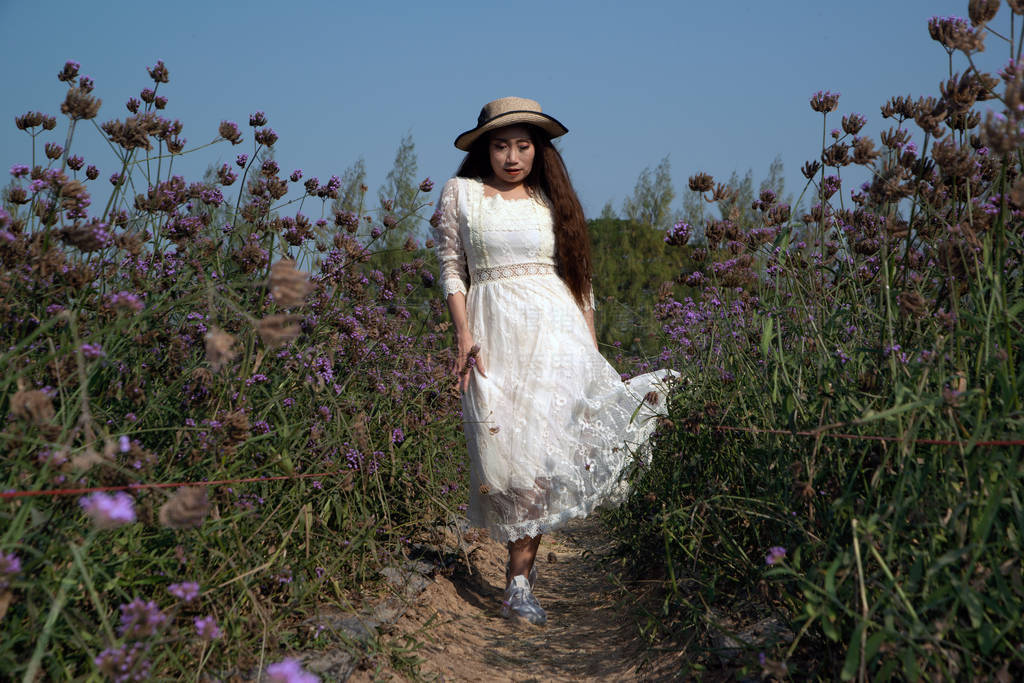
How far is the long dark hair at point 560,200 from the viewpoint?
3807mm

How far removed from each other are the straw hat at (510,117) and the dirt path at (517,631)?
1.90 metres

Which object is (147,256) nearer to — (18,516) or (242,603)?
(242,603)

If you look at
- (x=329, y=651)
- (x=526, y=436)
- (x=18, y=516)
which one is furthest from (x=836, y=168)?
(x=18, y=516)

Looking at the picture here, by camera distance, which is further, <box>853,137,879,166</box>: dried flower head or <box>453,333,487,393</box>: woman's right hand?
<box>453,333,487,393</box>: woman's right hand

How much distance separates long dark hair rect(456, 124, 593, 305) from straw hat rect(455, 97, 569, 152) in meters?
0.08

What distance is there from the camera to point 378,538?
3.29 m

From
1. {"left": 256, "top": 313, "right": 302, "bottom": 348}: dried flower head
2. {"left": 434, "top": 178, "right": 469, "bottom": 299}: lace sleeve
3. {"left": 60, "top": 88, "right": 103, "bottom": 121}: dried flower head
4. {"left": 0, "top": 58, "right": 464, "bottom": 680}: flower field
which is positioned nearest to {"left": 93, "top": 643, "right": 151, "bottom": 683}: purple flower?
{"left": 0, "top": 58, "right": 464, "bottom": 680}: flower field

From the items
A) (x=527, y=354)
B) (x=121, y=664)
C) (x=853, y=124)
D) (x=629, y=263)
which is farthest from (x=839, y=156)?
(x=629, y=263)

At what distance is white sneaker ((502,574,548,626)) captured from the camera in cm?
334

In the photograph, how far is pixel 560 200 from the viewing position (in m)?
3.86

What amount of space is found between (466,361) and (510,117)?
1.09 metres

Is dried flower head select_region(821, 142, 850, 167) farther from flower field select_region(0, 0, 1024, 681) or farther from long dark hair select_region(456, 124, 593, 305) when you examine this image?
long dark hair select_region(456, 124, 593, 305)

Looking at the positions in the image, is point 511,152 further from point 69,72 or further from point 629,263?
point 629,263

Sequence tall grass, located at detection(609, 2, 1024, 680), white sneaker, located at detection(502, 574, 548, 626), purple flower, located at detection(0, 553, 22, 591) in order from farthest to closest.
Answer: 1. white sneaker, located at detection(502, 574, 548, 626)
2. tall grass, located at detection(609, 2, 1024, 680)
3. purple flower, located at detection(0, 553, 22, 591)
